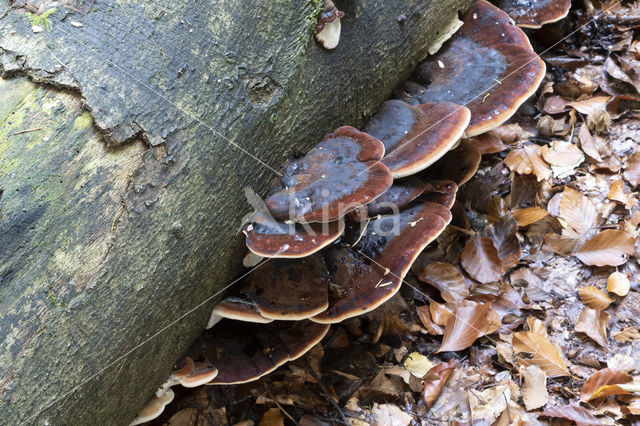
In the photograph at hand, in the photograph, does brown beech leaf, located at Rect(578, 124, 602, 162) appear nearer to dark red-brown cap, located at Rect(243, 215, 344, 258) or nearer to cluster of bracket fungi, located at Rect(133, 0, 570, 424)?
cluster of bracket fungi, located at Rect(133, 0, 570, 424)

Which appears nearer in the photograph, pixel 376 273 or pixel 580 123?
pixel 376 273

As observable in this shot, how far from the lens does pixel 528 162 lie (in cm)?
400

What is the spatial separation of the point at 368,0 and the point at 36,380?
260 cm

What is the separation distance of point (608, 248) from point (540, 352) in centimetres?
95

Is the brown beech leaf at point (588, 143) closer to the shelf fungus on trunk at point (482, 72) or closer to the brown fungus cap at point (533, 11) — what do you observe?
the brown fungus cap at point (533, 11)

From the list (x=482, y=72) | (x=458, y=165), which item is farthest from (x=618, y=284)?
(x=482, y=72)

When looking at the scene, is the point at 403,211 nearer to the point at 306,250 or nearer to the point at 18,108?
the point at 306,250

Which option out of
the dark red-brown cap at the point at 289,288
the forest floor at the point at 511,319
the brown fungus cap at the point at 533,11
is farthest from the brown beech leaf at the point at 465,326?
the brown fungus cap at the point at 533,11

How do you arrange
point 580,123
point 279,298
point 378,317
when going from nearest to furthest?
point 279,298
point 378,317
point 580,123

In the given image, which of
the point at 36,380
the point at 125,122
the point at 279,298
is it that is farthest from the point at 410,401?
the point at 125,122

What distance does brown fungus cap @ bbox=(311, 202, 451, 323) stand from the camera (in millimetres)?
2711

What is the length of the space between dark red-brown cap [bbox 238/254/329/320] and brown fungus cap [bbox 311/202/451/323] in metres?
0.10

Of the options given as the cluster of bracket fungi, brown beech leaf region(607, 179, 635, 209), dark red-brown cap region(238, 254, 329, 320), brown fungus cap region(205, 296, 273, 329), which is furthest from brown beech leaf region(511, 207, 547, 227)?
brown fungus cap region(205, 296, 273, 329)

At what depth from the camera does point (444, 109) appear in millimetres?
2971
